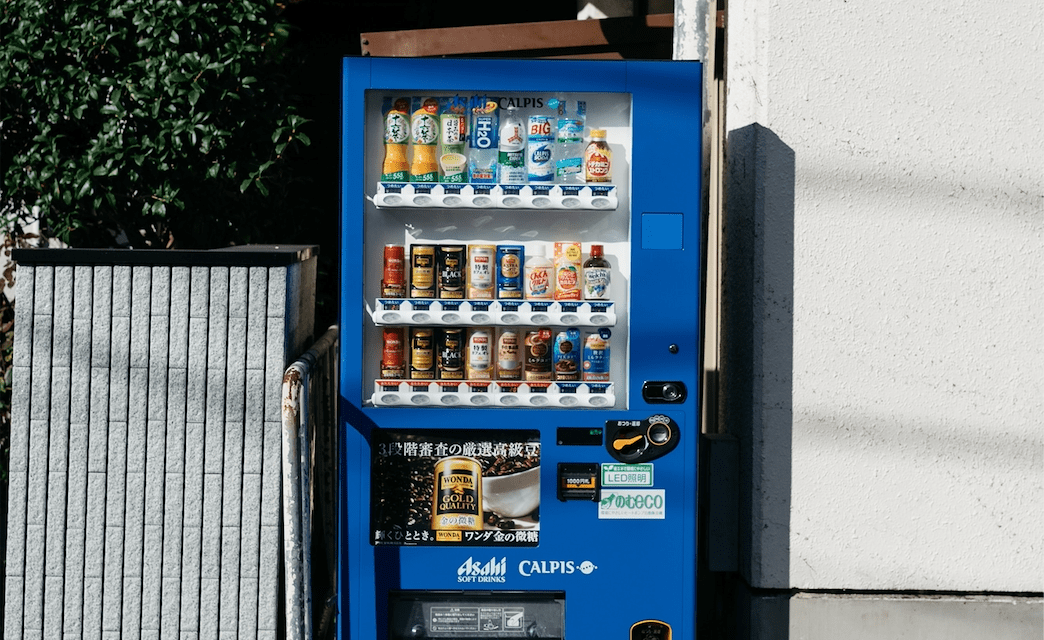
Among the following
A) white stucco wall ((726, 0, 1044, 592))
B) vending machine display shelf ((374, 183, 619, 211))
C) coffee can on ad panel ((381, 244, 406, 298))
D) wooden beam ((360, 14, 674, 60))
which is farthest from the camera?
wooden beam ((360, 14, 674, 60))

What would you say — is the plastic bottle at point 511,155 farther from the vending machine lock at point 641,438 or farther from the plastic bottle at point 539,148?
the vending machine lock at point 641,438

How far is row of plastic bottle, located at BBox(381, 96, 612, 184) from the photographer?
2904 mm

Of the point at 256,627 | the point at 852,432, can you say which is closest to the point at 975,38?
the point at 852,432

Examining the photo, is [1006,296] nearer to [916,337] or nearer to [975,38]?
[916,337]

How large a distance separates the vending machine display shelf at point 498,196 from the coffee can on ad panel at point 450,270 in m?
0.17

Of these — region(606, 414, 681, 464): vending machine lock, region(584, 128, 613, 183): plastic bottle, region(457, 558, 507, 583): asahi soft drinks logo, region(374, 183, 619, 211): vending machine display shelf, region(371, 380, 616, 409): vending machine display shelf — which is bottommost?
region(457, 558, 507, 583): asahi soft drinks logo

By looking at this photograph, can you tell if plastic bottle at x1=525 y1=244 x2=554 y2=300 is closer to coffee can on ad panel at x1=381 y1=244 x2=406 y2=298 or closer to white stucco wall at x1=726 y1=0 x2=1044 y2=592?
coffee can on ad panel at x1=381 y1=244 x2=406 y2=298

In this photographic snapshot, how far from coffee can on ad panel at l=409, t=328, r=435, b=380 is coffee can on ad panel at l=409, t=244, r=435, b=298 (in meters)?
0.13

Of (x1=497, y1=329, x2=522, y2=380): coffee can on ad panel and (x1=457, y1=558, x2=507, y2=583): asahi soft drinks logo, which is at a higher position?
(x1=497, y1=329, x2=522, y2=380): coffee can on ad panel

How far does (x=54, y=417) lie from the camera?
9.52 feet

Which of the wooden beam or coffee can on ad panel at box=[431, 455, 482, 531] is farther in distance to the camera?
the wooden beam

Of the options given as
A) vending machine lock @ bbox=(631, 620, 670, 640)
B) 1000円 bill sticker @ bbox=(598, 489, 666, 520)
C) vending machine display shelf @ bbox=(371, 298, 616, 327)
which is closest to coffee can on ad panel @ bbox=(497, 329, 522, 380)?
vending machine display shelf @ bbox=(371, 298, 616, 327)

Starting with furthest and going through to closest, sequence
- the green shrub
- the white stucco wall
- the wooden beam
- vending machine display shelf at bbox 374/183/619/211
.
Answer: the wooden beam < the green shrub < the white stucco wall < vending machine display shelf at bbox 374/183/619/211

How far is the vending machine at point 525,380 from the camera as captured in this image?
2881 mm
